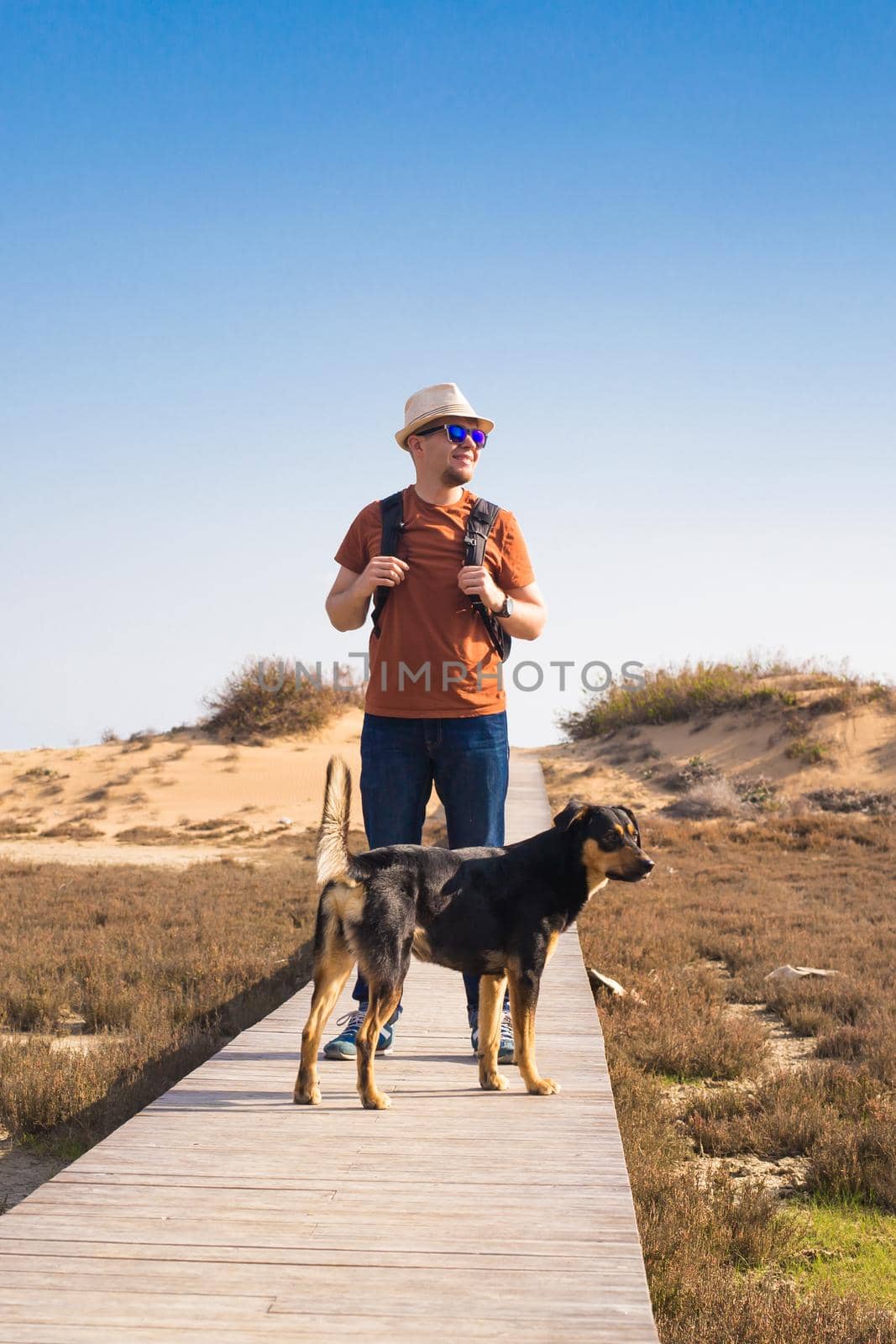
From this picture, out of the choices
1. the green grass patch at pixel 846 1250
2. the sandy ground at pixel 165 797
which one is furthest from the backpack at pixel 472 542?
the sandy ground at pixel 165 797

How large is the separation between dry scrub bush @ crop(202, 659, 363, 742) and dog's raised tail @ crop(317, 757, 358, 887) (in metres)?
23.1

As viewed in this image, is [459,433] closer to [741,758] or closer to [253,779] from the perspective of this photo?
[741,758]

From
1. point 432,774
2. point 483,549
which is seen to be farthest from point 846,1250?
point 483,549

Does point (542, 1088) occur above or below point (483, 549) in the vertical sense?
below

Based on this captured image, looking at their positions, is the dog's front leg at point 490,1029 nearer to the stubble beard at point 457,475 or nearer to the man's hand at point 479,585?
the man's hand at point 479,585

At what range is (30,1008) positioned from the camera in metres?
7.64

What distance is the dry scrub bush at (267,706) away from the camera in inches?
1067

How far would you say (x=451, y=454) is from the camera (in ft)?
15.9

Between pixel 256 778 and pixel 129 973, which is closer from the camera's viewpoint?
pixel 129 973

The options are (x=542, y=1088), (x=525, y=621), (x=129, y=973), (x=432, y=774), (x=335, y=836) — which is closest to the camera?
(x=335, y=836)

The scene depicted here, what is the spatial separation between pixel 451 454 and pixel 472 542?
0.40 m

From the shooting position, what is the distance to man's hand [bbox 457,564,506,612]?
461cm

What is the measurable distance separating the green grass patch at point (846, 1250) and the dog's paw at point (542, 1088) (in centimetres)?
106

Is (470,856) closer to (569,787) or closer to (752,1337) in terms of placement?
(752,1337)
